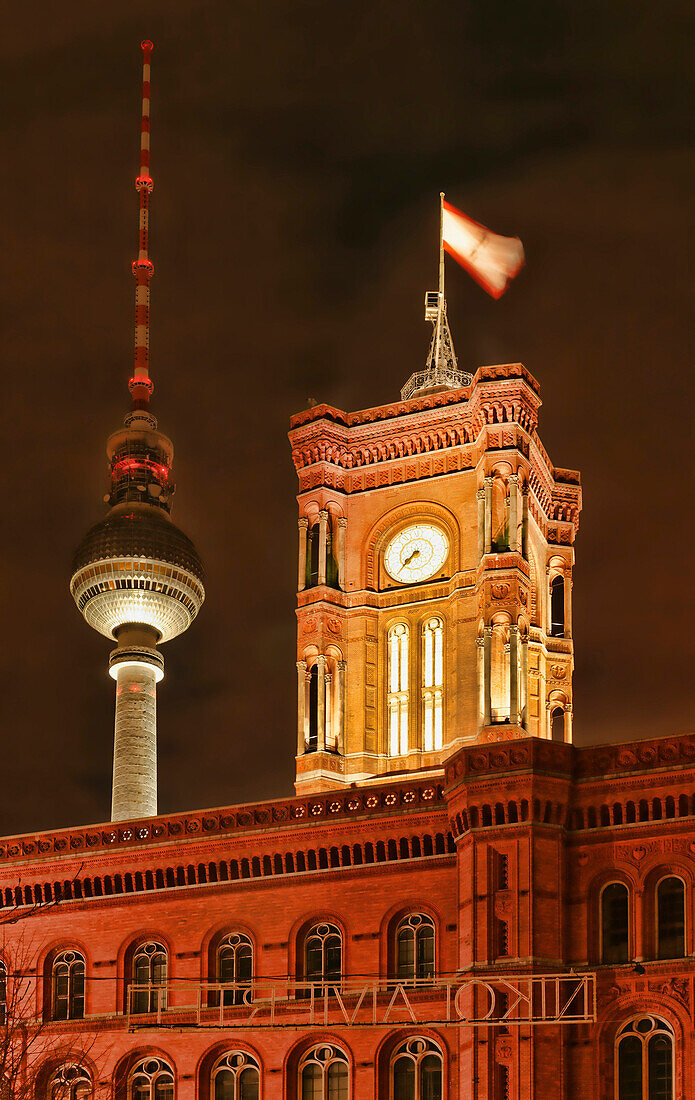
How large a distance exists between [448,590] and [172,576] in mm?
38043

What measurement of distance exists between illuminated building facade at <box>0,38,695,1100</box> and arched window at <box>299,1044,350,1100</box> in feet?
0.22

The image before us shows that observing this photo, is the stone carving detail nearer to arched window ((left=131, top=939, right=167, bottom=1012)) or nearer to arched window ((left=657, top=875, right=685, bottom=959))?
arched window ((left=131, top=939, right=167, bottom=1012))

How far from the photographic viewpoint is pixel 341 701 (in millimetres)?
75125

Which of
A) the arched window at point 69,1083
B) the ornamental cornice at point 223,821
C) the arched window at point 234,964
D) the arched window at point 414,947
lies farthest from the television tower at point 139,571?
the arched window at point 414,947

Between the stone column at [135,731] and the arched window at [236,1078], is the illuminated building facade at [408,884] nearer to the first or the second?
the arched window at [236,1078]

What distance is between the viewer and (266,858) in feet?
185

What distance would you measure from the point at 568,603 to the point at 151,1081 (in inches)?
1312

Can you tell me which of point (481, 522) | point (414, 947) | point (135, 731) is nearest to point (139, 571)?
point (135, 731)

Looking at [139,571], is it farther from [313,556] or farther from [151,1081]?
[151,1081]

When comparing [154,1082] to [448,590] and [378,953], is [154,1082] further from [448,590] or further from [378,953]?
[448,590]

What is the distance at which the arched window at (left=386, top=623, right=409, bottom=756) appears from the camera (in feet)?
245

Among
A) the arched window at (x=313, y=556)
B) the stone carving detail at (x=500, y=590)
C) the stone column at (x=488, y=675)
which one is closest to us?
the stone column at (x=488, y=675)

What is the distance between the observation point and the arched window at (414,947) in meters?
53.3

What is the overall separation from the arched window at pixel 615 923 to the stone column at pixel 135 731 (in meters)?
58.8
